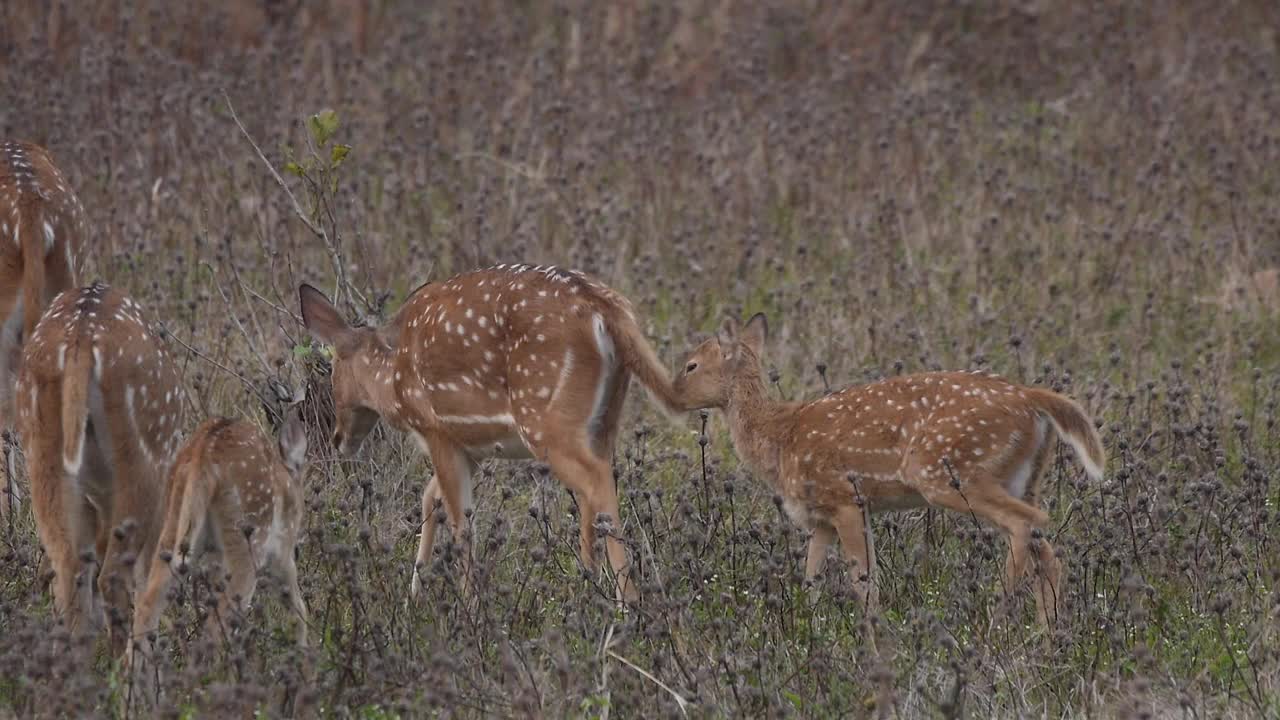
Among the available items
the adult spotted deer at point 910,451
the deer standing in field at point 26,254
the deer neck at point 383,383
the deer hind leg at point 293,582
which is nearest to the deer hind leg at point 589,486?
the adult spotted deer at point 910,451

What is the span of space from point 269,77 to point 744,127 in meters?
3.50

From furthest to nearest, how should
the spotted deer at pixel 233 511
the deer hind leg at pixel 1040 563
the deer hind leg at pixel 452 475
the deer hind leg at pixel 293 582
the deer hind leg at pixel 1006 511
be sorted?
1. the deer hind leg at pixel 452 475
2. the deer hind leg at pixel 1006 511
3. the deer hind leg at pixel 1040 563
4. the deer hind leg at pixel 293 582
5. the spotted deer at pixel 233 511

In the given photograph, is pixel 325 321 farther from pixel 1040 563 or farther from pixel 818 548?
pixel 1040 563

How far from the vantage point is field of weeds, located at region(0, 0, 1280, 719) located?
21.0ft

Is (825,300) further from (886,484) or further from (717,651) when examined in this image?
(717,651)

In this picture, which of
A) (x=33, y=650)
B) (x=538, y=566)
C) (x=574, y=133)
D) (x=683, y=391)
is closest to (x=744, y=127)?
(x=574, y=133)

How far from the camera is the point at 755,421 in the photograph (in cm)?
821

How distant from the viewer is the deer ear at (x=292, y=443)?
22.6 feet

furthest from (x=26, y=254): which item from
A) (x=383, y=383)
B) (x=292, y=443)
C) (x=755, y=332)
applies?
(x=755, y=332)

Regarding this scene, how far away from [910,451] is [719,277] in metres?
4.41

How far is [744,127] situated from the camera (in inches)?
552

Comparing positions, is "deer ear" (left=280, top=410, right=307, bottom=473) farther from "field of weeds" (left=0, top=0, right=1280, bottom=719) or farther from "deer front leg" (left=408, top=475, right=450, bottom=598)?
"deer front leg" (left=408, top=475, right=450, bottom=598)

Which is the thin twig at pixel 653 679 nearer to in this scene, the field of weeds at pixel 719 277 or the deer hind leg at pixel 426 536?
the field of weeds at pixel 719 277

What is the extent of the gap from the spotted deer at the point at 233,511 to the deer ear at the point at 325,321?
4.56 feet
